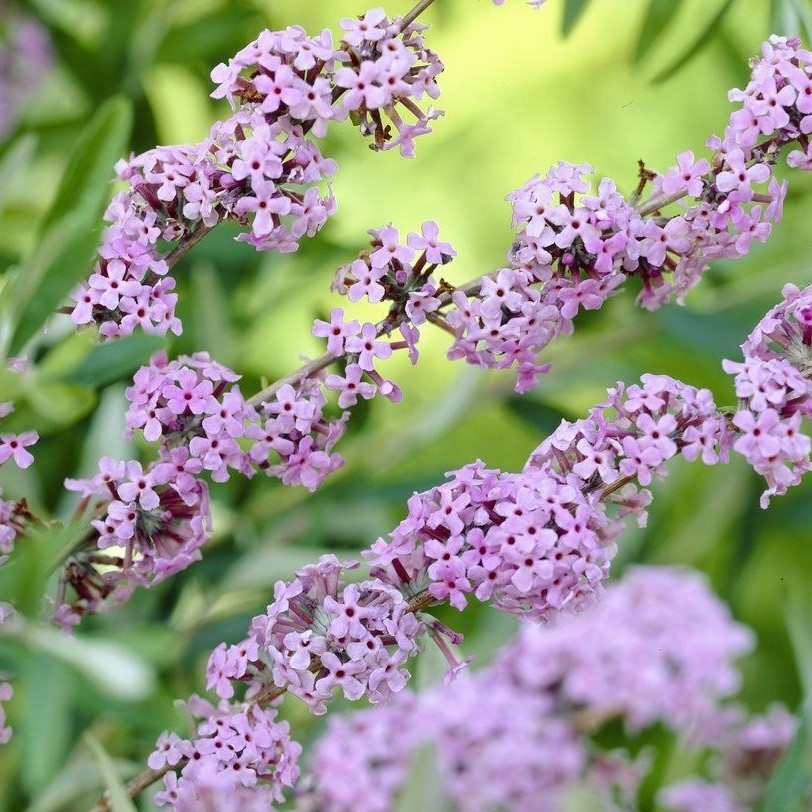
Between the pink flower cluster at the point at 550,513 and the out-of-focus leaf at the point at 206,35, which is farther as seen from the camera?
the out-of-focus leaf at the point at 206,35

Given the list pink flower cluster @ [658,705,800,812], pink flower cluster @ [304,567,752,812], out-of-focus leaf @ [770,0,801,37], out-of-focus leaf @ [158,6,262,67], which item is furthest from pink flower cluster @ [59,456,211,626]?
out-of-focus leaf @ [158,6,262,67]

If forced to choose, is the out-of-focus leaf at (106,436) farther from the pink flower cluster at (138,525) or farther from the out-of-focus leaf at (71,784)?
the pink flower cluster at (138,525)

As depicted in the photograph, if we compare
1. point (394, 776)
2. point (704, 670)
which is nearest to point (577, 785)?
point (394, 776)

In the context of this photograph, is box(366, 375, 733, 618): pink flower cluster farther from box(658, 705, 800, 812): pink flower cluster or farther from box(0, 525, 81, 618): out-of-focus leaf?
box(658, 705, 800, 812): pink flower cluster

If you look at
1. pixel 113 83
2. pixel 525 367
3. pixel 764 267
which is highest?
pixel 113 83

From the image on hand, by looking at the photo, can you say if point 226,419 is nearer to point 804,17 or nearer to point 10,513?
point 10,513

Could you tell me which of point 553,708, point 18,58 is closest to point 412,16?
point 553,708

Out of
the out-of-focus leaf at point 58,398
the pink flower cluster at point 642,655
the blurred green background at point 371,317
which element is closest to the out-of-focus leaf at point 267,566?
the blurred green background at point 371,317

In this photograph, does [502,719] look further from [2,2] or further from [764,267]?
[2,2]
